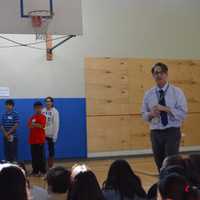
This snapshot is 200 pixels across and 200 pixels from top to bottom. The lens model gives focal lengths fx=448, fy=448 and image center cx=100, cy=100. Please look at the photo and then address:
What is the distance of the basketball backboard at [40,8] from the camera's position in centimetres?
651

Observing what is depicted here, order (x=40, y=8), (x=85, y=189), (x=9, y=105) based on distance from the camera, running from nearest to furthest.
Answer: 1. (x=85, y=189)
2. (x=40, y=8)
3. (x=9, y=105)

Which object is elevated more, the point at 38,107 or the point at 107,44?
the point at 107,44

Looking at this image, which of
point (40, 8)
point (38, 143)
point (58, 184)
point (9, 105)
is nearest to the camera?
point (58, 184)

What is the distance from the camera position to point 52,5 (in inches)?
267

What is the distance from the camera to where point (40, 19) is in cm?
671

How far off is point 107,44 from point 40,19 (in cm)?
350

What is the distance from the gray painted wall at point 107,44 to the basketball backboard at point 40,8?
2.70m

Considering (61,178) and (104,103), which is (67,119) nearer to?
(104,103)

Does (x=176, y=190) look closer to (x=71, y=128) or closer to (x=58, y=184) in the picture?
(x=58, y=184)

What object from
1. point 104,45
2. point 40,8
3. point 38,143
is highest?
point 40,8

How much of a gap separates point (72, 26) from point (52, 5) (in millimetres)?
435

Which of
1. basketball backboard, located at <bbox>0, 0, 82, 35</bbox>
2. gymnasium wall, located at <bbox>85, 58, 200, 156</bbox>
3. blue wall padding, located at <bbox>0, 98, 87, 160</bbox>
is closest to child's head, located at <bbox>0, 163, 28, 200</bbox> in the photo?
basketball backboard, located at <bbox>0, 0, 82, 35</bbox>

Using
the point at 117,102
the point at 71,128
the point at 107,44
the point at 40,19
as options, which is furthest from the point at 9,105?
the point at 107,44

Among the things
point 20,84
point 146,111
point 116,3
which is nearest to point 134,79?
point 116,3
